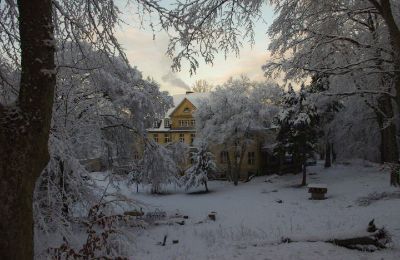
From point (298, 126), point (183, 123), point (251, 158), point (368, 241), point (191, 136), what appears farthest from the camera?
point (183, 123)

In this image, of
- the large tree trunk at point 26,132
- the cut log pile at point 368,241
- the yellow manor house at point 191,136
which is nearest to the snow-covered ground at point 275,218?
the cut log pile at point 368,241

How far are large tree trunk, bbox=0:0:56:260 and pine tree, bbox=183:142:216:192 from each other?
33629 mm

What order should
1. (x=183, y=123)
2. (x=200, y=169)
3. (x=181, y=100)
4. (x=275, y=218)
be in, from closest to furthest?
(x=275, y=218)
(x=200, y=169)
(x=183, y=123)
(x=181, y=100)

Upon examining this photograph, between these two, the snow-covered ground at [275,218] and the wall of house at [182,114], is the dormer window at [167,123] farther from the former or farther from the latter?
the snow-covered ground at [275,218]

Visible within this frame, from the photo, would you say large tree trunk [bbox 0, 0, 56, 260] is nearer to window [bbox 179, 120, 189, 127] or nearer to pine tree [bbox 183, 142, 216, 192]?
pine tree [bbox 183, 142, 216, 192]

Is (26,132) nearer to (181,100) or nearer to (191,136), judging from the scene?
(191,136)

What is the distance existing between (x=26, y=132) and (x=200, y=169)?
34337 millimetres

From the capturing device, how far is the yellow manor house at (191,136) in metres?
46.5

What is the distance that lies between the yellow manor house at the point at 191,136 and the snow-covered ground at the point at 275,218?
15.1 ft

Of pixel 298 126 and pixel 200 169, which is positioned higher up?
pixel 298 126

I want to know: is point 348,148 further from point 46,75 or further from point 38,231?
point 46,75

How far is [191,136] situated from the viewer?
166 feet

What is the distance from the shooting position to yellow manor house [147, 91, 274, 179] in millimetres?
46550

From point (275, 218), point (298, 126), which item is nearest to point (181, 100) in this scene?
point (298, 126)
